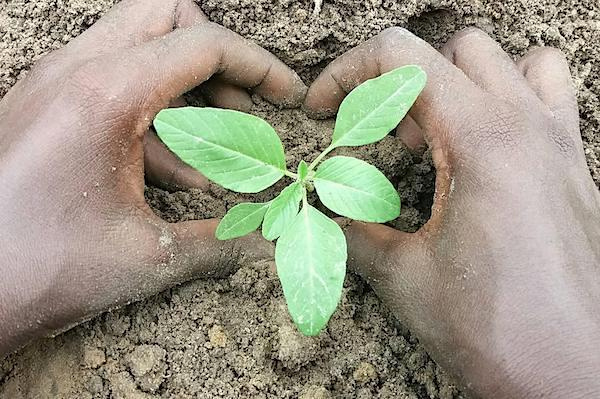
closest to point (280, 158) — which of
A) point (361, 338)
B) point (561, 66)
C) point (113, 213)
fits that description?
point (113, 213)

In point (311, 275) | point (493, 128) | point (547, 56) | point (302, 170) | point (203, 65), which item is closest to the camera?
point (311, 275)

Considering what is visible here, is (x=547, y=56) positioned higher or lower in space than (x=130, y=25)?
lower

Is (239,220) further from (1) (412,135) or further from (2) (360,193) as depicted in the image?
(1) (412,135)

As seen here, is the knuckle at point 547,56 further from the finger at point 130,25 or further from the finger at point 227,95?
the finger at point 130,25

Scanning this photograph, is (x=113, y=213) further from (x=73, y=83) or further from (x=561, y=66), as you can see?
(x=561, y=66)

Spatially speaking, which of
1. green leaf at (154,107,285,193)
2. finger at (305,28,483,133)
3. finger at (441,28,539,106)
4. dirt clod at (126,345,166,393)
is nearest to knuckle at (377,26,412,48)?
finger at (305,28,483,133)

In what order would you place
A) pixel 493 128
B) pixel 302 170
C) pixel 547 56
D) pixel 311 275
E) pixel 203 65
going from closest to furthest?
pixel 311 275 → pixel 302 170 → pixel 493 128 → pixel 203 65 → pixel 547 56

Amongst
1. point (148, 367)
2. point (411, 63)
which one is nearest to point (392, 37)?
point (411, 63)
